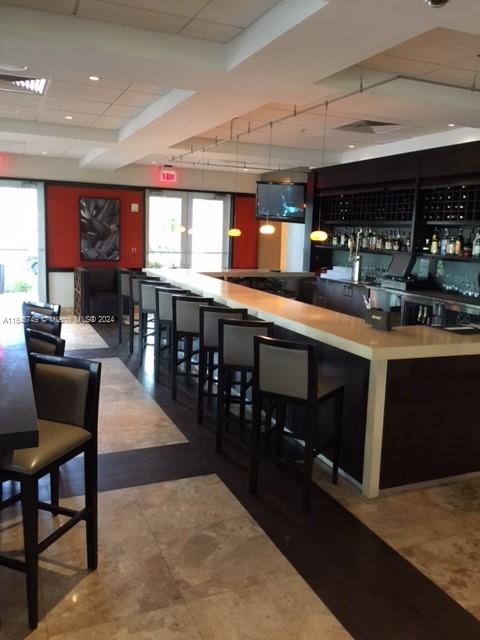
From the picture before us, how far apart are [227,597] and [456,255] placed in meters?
5.68

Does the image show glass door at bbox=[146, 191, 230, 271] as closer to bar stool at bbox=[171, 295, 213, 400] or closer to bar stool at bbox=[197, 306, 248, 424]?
bar stool at bbox=[171, 295, 213, 400]

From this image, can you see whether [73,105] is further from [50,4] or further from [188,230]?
[188,230]

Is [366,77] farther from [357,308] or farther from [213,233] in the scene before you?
[213,233]

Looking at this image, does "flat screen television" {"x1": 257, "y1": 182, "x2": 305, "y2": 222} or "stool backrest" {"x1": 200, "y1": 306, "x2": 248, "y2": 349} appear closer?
"stool backrest" {"x1": 200, "y1": 306, "x2": 248, "y2": 349}

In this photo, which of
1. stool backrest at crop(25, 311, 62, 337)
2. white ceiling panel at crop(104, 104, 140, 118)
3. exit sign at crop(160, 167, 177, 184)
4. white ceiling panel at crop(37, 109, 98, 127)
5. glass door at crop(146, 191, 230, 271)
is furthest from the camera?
glass door at crop(146, 191, 230, 271)

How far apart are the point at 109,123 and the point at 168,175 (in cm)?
441

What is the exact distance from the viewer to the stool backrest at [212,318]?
4.48 m

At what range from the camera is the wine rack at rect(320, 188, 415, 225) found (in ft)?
26.3

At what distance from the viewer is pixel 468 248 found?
6.84 m

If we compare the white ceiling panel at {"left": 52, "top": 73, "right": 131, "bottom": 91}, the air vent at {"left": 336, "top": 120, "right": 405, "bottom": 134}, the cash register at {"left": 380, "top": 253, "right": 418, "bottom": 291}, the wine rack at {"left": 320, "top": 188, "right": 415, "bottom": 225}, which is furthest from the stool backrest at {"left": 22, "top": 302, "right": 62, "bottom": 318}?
the wine rack at {"left": 320, "top": 188, "right": 415, "bottom": 225}

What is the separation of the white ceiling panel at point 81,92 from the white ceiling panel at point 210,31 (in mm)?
1688

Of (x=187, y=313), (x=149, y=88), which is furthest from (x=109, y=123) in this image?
(x=187, y=313)

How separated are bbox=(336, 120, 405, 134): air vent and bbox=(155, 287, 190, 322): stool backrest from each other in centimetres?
326

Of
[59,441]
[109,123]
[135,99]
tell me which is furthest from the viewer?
[109,123]
